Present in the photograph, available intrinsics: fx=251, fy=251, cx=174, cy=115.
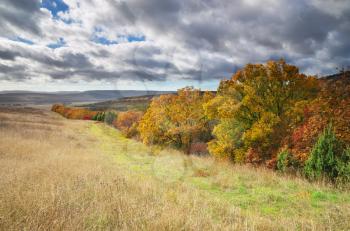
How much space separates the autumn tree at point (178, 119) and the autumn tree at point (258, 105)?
5959 millimetres

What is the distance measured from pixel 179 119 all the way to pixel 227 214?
20.1 metres

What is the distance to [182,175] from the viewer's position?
14500mm

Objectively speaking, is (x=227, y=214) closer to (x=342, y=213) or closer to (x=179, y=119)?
(x=342, y=213)

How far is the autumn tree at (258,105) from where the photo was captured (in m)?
19.0

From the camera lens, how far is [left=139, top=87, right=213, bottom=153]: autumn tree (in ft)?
88.8

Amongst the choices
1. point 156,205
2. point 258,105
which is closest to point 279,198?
point 156,205

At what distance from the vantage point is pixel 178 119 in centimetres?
2734

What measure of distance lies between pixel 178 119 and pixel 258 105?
31.7 feet

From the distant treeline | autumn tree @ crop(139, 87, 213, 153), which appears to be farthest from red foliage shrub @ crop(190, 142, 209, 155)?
autumn tree @ crop(139, 87, 213, 153)

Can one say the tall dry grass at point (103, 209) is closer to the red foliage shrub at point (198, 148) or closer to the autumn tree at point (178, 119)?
the autumn tree at point (178, 119)

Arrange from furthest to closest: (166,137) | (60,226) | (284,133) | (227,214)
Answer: (166,137), (284,133), (227,214), (60,226)

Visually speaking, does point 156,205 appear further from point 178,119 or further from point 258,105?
point 178,119

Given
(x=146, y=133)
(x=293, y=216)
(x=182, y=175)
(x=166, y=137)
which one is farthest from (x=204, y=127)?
(x=293, y=216)

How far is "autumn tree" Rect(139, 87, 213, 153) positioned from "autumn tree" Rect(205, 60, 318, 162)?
5959 mm
